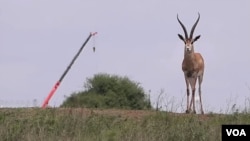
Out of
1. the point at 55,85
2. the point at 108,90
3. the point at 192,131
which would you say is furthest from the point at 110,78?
the point at 192,131

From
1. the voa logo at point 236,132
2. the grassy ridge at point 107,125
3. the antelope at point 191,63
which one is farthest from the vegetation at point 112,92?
the voa logo at point 236,132

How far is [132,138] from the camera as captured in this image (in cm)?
1377

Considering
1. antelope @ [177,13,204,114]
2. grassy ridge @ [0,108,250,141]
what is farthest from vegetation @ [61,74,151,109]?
grassy ridge @ [0,108,250,141]

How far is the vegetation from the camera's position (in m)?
31.0

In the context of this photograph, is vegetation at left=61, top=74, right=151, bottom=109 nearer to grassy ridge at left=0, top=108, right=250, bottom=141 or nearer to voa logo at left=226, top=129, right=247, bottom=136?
grassy ridge at left=0, top=108, right=250, bottom=141

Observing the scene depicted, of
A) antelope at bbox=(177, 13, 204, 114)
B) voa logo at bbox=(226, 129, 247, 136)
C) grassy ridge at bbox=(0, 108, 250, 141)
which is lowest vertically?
voa logo at bbox=(226, 129, 247, 136)

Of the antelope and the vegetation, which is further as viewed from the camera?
the vegetation

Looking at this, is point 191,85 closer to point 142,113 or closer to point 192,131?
point 142,113

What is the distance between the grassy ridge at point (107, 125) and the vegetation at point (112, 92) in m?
12.6

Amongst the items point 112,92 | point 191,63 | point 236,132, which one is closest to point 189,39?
point 191,63

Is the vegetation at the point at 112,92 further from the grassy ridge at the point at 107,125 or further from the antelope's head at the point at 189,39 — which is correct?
the grassy ridge at the point at 107,125

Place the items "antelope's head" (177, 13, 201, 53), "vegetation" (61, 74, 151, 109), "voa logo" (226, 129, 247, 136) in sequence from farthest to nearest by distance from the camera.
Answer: "vegetation" (61, 74, 151, 109)
"antelope's head" (177, 13, 201, 53)
"voa logo" (226, 129, 247, 136)

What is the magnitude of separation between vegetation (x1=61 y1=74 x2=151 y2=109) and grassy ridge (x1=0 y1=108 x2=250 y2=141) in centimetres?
1264

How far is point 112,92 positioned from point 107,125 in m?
17.7
